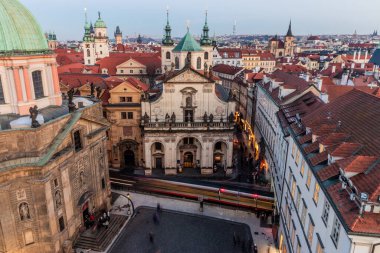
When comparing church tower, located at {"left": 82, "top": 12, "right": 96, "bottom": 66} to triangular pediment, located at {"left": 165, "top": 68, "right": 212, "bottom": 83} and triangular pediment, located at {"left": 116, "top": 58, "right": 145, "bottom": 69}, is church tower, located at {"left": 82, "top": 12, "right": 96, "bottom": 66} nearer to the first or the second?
triangular pediment, located at {"left": 116, "top": 58, "right": 145, "bottom": 69}

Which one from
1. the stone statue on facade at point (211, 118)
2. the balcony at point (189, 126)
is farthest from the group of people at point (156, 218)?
the stone statue on facade at point (211, 118)

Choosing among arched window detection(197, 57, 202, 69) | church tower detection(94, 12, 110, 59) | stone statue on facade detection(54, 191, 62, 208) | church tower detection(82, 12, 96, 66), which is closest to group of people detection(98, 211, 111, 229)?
stone statue on facade detection(54, 191, 62, 208)

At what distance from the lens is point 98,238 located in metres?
34.4

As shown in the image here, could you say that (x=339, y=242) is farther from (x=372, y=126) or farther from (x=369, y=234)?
(x=372, y=126)

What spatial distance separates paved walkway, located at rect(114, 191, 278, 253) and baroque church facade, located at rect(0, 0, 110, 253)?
25.5ft

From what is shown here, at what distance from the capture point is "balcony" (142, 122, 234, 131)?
5034 centimetres

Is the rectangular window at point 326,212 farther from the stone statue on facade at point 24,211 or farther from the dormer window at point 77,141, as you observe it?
the dormer window at point 77,141

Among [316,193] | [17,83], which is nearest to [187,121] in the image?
[17,83]

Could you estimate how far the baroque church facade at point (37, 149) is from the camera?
27.5m

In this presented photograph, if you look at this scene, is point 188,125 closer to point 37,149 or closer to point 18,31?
point 37,149

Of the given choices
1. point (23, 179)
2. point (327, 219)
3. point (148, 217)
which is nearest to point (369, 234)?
point (327, 219)

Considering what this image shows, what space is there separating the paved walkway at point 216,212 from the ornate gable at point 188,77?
1819 centimetres

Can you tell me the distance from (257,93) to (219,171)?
2118 centimetres

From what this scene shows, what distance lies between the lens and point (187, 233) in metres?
36.4
